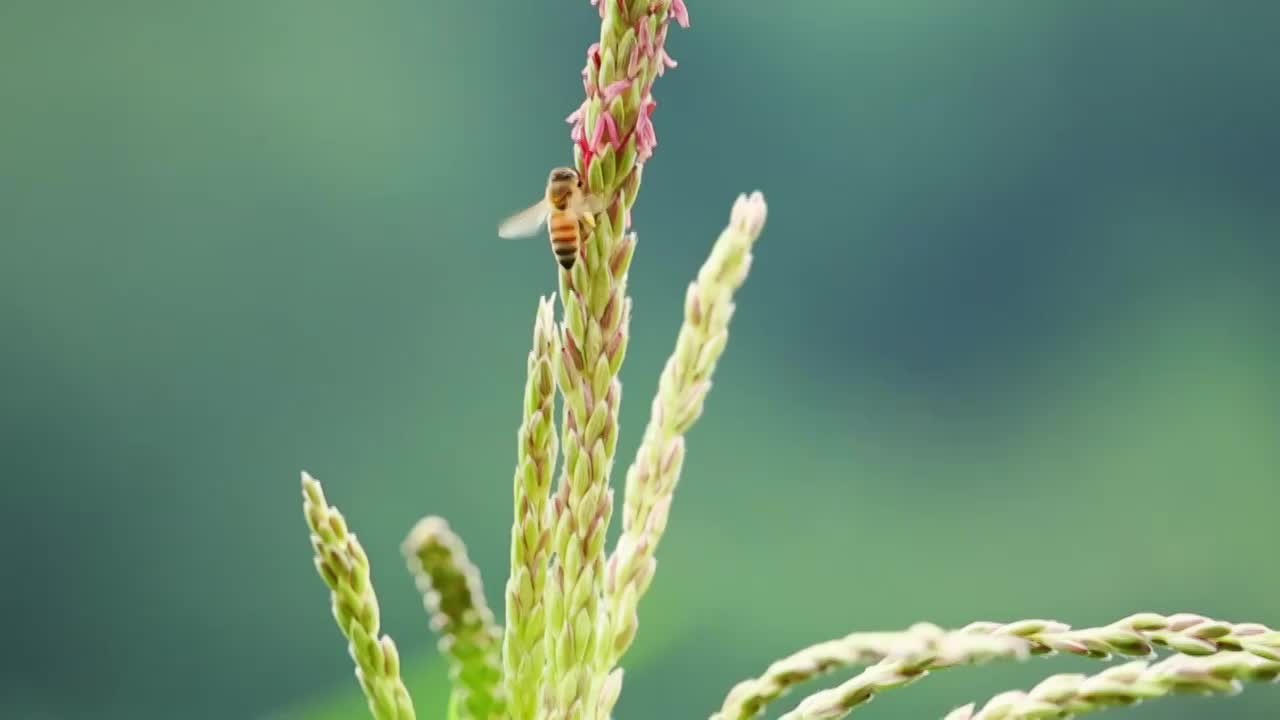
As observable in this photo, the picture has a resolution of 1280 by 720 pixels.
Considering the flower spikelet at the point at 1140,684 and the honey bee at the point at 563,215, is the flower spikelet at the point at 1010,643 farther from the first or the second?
the honey bee at the point at 563,215

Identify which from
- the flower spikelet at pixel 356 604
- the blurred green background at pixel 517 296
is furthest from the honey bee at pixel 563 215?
the blurred green background at pixel 517 296

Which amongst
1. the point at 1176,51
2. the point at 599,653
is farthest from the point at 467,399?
the point at 599,653

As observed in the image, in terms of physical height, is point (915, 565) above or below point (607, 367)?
above

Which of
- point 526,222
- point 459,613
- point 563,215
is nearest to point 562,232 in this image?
point 563,215

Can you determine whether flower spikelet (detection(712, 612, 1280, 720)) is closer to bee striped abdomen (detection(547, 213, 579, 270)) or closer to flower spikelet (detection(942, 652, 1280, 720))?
flower spikelet (detection(942, 652, 1280, 720))

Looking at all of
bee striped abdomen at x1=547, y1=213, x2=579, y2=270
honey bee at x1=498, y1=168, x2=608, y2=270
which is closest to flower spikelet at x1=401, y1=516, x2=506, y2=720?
honey bee at x1=498, y1=168, x2=608, y2=270

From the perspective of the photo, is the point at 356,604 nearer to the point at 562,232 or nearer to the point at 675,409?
the point at 675,409

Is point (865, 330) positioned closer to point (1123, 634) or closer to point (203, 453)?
point (203, 453)
